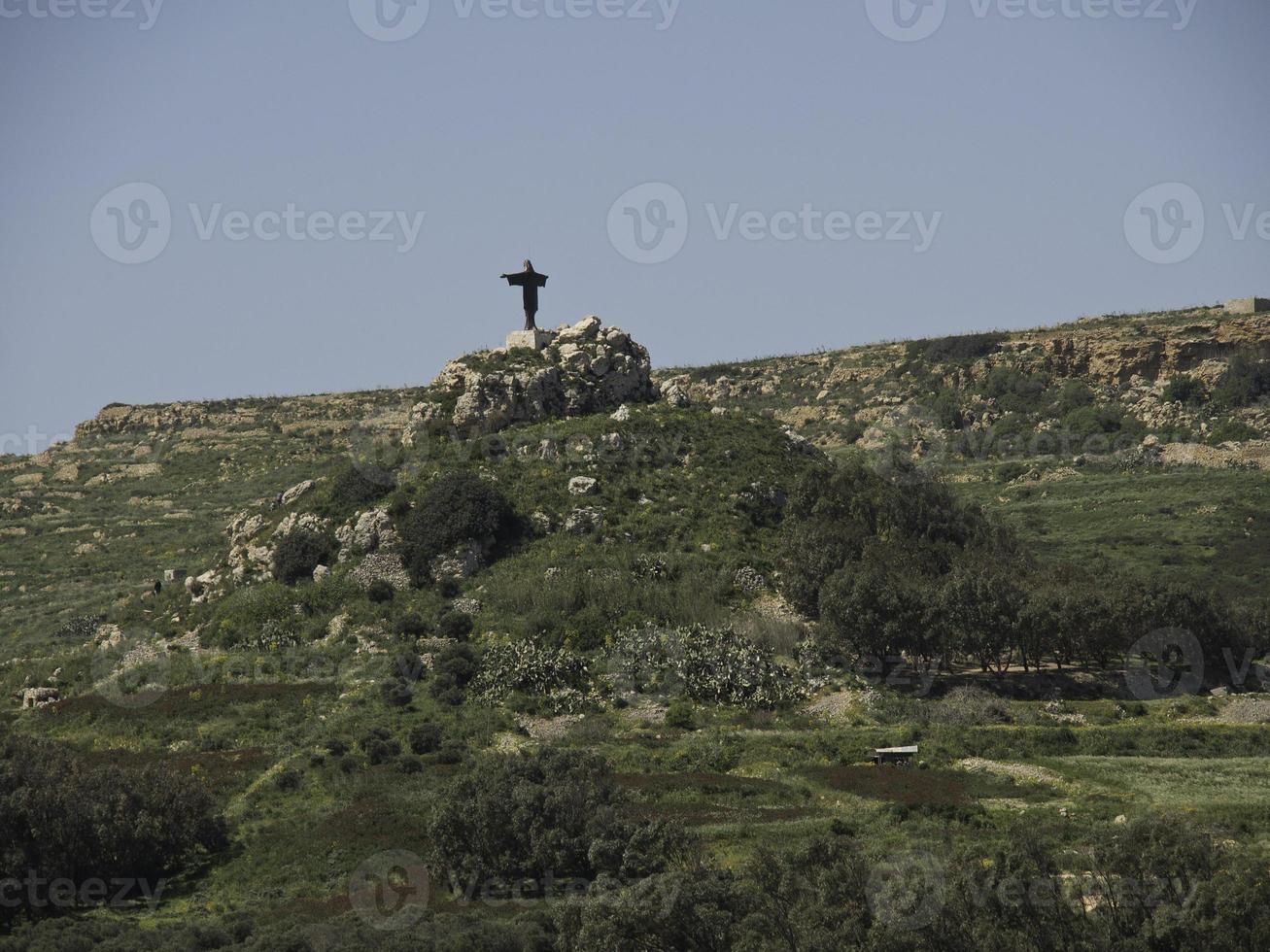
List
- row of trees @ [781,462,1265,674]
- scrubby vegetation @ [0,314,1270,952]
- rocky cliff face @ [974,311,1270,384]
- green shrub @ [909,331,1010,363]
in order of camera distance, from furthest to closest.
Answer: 1. green shrub @ [909,331,1010,363]
2. rocky cliff face @ [974,311,1270,384]
3. row of trees @ [781,462,1265,674]
4. scrubby vegetation @ [0,314,1270,952]

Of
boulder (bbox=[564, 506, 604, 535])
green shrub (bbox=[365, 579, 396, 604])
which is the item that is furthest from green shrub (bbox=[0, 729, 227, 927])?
boulder (bbox=[564, 506, 604, 535])

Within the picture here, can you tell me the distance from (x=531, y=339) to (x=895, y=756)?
43.9 meters

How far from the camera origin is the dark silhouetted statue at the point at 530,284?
93188 millimetres

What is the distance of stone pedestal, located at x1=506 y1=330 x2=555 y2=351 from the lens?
9581cm

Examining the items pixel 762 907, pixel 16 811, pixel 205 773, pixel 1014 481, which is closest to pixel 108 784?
pixel 16 811

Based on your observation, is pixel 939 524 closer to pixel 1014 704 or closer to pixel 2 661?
pixel 1014 704

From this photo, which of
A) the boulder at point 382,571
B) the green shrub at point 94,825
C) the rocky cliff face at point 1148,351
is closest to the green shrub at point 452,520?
the boulder at point 382,571

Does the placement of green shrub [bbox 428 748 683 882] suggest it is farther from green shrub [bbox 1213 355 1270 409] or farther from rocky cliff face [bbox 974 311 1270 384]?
rocky cliff face [bbox 974 311 1270 384]

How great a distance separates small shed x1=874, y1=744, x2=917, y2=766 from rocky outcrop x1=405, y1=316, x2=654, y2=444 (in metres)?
38.5

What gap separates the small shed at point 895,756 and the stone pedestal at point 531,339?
43.4 m

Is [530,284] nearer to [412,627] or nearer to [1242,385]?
[412,627]

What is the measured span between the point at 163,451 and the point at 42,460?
A: 1547 cm

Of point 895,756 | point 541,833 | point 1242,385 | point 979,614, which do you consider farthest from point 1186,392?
point 541,833

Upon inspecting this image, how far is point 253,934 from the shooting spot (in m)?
41.2
